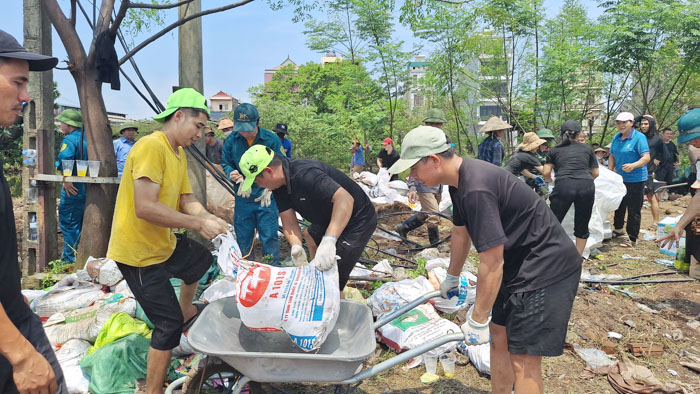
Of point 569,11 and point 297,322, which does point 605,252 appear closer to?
point 297,322

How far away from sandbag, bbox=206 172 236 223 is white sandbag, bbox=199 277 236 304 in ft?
7.35

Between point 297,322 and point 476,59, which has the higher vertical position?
point 476,59

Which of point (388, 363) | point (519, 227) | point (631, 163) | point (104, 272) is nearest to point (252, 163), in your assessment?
point (388, 363)

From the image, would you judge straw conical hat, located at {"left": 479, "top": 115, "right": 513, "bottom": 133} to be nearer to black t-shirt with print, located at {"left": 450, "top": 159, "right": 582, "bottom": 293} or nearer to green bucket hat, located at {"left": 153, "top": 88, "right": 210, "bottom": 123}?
black t-shirt with print, located at {"left": 450, "top": 159, "right": 582, "bottom": 293}

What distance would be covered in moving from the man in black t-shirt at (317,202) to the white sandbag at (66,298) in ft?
6.58

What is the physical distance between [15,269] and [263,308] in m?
1.05

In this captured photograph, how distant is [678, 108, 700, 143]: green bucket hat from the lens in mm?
3289

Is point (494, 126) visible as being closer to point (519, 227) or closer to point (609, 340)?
point (609, 340)

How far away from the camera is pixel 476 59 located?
1386cm

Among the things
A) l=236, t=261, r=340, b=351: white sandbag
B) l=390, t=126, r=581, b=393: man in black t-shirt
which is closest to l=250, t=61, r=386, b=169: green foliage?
l=236, t=261, r=340, b=351: white sandbag

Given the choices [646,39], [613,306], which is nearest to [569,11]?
[646,39]

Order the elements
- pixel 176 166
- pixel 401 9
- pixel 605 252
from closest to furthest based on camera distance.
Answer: pixel 176 166 → pixel 401 9 → pixel 605 252

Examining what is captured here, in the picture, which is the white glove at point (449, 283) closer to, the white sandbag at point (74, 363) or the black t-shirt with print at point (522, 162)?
the white sandbag at point (74, 363)

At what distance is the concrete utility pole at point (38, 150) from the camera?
4.64 meters
